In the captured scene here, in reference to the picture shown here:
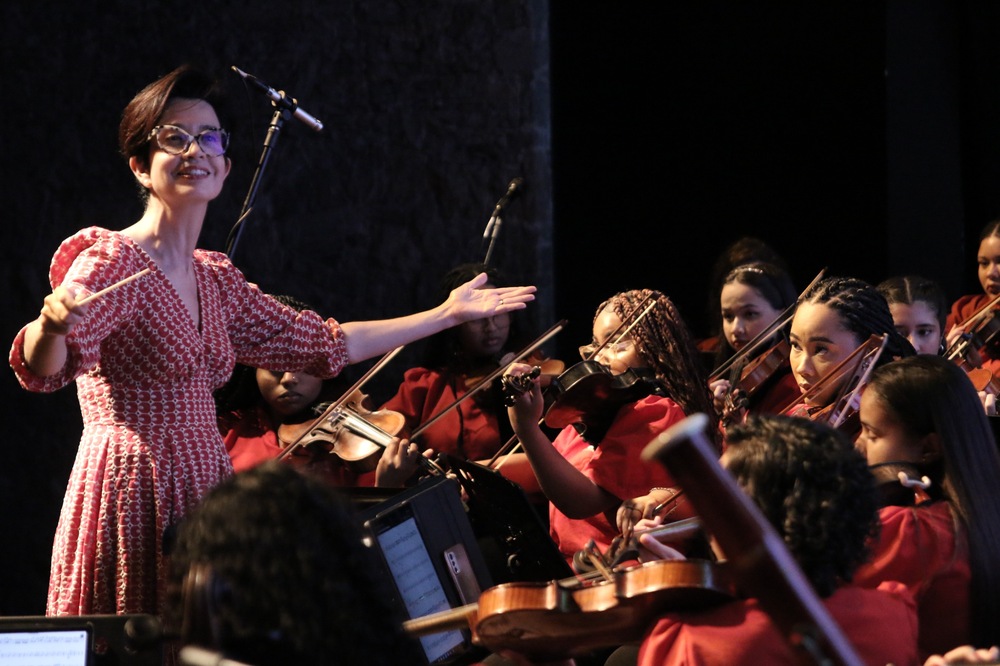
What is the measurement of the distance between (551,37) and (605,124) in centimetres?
40

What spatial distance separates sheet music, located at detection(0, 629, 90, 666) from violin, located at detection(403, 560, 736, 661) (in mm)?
497

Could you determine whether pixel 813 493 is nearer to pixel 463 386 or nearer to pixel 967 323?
pixel 463 386

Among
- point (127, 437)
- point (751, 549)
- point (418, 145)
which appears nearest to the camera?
point (751, 549)

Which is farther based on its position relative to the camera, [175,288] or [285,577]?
[175,288]

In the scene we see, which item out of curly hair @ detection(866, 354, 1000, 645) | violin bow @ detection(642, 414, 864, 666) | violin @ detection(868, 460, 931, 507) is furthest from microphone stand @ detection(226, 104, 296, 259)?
violin bow @ detection(642, 414, 864, 666)

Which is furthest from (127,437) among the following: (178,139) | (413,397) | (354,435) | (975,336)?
(975,336)

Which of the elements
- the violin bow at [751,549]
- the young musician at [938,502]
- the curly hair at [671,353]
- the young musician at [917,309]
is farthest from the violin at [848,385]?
the violin bow at [751,549]

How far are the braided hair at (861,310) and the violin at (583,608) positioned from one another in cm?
128

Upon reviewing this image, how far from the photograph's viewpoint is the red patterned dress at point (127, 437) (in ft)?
6.66

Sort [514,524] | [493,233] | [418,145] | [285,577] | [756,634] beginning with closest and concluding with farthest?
[285,577]
[756,634]
[514,524]
[493,233]
[418,145]

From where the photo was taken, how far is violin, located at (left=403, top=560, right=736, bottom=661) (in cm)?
166

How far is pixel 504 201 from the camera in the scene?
4227mm

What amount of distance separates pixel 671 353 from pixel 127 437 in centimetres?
155

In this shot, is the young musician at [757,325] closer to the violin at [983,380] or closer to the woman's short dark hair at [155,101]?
the violin at [983,380]
